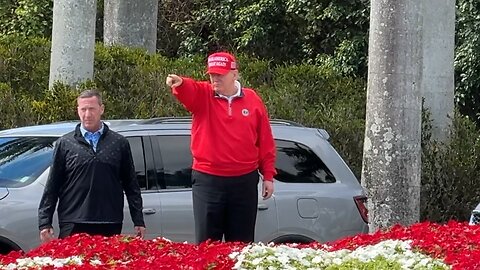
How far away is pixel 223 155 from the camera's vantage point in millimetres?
7145

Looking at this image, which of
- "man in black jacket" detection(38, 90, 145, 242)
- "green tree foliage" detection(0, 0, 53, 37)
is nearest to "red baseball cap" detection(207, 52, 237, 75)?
"man in black jacket" detection(38, 90, 145, 242)

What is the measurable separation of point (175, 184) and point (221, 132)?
1.43 m

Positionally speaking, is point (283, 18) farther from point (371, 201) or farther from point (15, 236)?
point (15, 236)

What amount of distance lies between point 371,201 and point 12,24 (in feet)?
42.5

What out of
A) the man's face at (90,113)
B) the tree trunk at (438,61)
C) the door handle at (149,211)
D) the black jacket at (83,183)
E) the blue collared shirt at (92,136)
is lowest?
the door handle at (149,211)

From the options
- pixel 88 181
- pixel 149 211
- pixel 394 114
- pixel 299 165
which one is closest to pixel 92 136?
pixel 88 181

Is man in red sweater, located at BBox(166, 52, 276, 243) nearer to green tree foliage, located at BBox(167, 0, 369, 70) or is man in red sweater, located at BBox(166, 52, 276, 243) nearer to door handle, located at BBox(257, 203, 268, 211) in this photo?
door handle, located at BBox(257, 203, 268, 211)

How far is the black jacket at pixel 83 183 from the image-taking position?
278 inches

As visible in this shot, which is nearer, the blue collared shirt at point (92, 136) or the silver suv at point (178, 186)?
the blue collared shirt at point (92, 136)

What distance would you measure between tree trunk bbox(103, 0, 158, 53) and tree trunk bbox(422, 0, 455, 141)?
6.11 metres

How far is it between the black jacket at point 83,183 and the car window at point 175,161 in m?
1.28

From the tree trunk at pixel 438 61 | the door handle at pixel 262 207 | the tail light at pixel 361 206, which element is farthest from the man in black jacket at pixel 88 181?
the tree trunk at pixel 438 61

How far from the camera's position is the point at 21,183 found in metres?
8.21

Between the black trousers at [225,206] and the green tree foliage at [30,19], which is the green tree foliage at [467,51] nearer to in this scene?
the green tree foliage at [30,19]
